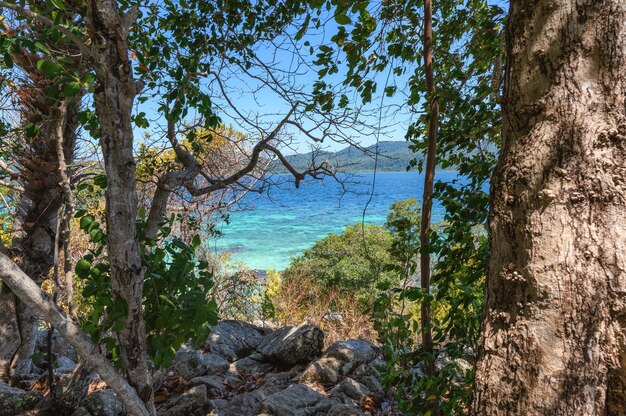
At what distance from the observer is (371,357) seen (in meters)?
4.49

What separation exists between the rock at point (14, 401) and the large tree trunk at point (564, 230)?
329 cm

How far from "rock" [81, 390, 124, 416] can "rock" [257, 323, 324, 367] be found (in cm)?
216

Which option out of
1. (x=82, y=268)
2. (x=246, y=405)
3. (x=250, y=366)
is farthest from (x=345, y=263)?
(x=82, y=268)

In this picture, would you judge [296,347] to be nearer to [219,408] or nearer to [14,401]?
[219,408]

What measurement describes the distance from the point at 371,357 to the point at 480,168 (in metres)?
3.17

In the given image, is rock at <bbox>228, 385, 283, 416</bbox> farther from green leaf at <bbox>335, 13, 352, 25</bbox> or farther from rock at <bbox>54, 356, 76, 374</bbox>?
green leaf at <bbox>335, 13, 352, 25</bbox>

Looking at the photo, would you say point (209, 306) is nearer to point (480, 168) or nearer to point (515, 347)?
point (515, 347)

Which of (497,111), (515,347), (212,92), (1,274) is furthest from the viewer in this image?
(212,92)

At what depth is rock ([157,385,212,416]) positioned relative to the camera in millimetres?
2996

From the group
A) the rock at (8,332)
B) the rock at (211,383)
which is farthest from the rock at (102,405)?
the rock at (8,332)

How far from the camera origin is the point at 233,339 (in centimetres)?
562

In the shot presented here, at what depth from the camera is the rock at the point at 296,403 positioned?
2906 mm

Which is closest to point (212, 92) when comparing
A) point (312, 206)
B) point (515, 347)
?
point (515, 347)

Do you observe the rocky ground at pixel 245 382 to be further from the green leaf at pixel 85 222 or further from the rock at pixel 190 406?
the green leaf at pixel 85 222
